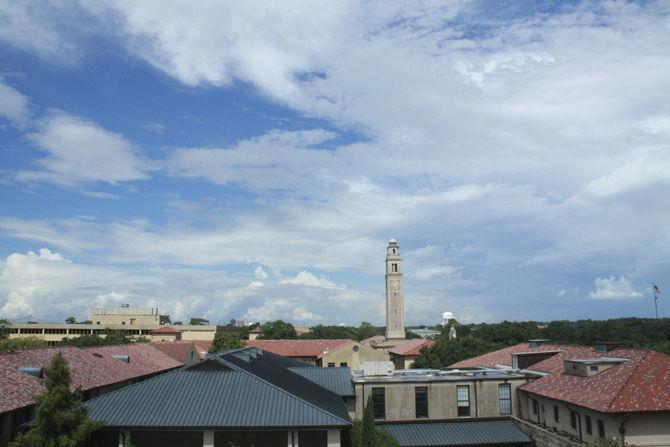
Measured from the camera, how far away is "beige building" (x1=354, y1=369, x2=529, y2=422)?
127 feet

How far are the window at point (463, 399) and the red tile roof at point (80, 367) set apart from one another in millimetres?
24131

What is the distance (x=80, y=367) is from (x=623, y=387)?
38.1 metres

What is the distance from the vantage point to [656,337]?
4400 inches

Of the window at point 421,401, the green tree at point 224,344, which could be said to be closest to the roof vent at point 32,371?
the window at point 421,401

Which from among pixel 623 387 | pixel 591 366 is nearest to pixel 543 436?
pixel 591 366

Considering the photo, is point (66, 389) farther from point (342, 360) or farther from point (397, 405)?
point (342, 360)

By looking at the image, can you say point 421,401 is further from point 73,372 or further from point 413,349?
point 413,349

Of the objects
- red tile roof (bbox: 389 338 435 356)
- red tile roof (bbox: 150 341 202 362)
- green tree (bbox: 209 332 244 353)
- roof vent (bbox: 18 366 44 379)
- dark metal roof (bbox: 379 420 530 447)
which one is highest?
roof vent (bbox: 18 366 44 379)

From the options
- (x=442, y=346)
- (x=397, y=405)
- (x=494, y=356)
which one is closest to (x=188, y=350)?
(x=442, y=346)

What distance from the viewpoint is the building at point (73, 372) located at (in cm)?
3039

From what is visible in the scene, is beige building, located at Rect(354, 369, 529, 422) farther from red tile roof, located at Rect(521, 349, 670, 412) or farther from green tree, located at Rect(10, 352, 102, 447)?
green tree, located at Rect(10, 352, 102, 447)

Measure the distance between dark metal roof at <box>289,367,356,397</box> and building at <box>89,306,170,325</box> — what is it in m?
131

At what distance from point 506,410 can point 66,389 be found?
28.5 m

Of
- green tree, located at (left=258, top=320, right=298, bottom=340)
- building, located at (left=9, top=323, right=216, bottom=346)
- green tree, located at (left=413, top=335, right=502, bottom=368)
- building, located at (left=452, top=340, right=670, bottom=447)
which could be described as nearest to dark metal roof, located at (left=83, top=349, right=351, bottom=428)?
building, located at (left=452, top=340, right=670, bottom=447)
